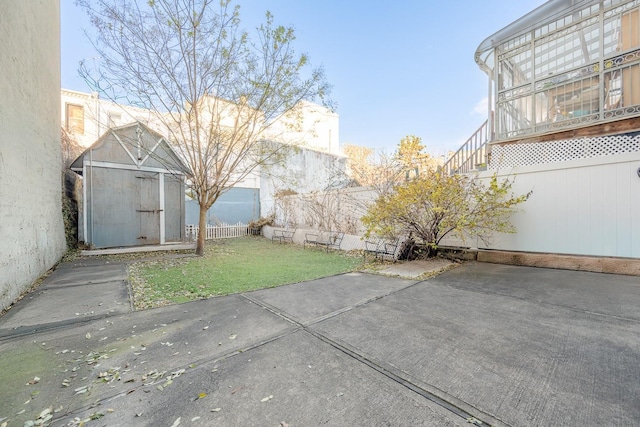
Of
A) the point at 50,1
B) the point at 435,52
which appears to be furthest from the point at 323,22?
the point at 50,1

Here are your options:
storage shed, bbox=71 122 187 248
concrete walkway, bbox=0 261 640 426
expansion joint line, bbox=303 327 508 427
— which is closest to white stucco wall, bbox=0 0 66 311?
concrete walkway, bbox=0 261 640 426

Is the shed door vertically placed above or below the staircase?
below

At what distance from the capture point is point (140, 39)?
6852 mm

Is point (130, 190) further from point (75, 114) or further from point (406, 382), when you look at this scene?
point (406, 382)

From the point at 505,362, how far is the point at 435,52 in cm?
1187

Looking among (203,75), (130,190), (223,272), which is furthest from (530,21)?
(130,190)

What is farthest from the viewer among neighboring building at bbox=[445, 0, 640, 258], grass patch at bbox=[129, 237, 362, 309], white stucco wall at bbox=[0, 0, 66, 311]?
neighboring building at bbox=[445, 0, 640, 258]

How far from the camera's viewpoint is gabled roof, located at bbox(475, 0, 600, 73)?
5.64 meters

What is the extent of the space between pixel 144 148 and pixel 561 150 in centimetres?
1138

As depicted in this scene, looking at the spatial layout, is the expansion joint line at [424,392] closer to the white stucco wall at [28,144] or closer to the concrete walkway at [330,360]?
the concrete walkway at [330,360]

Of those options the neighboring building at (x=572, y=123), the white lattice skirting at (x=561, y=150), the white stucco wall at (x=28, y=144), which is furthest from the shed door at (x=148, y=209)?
the white lattice skirting at (x=561, y=150)

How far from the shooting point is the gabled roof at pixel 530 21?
564 cm

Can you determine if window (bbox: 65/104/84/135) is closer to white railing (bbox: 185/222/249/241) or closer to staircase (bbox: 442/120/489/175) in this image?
white railing (bbox: 185/222/249/241)

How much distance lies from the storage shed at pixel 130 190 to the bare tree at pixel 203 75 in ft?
4.48
